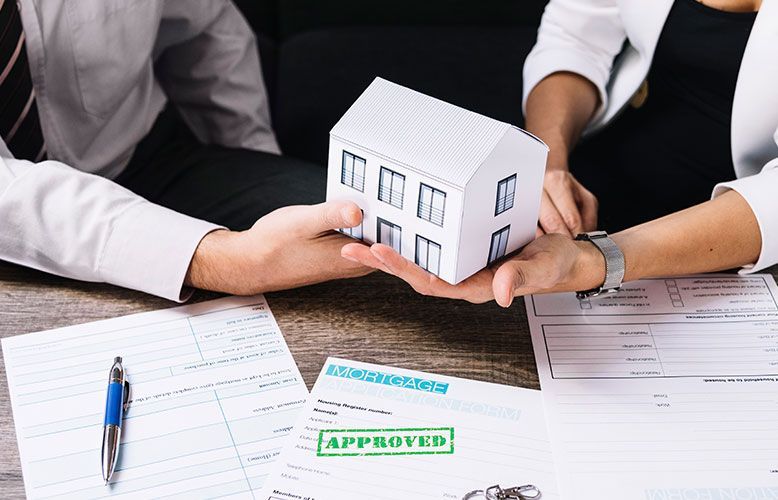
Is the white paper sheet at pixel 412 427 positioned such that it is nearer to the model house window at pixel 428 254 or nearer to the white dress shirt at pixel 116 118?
the model house window at pixel 428 254

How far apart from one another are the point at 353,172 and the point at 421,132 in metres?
0.08

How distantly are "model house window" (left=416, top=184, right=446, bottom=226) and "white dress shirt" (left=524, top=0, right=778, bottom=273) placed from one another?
444 millimetres

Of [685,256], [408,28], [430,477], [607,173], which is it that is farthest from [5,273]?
[408,28]

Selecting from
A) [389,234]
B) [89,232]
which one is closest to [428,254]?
[389,234]

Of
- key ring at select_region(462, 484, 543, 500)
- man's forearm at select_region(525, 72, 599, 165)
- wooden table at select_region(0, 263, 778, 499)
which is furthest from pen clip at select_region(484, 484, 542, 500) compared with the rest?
man's forearm at select_region(525, 72, 599, 165)

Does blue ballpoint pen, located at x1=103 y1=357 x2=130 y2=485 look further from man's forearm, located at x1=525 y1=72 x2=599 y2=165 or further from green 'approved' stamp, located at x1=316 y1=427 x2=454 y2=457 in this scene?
man's forearm, located at x1=525 y1=72 x2=599 y2=165

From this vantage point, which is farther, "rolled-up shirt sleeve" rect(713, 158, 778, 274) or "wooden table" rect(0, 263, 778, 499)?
"rolled-up shirt sleeve" rect(713, 158, 778, 274)

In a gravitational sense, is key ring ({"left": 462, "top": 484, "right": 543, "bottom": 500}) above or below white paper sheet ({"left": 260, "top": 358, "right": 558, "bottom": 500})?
above

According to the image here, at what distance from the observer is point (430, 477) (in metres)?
0.77

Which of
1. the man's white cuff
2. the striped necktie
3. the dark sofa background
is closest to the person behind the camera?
the man's white cuff

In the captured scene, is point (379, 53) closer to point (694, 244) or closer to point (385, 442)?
point (694, 244)

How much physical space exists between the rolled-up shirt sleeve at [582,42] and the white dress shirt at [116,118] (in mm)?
538

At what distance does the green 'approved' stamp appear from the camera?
2.62ft

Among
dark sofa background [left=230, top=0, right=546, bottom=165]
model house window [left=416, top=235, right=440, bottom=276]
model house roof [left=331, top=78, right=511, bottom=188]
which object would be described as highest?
model house roof [left=331, top=78, right=511, bottom=188]
